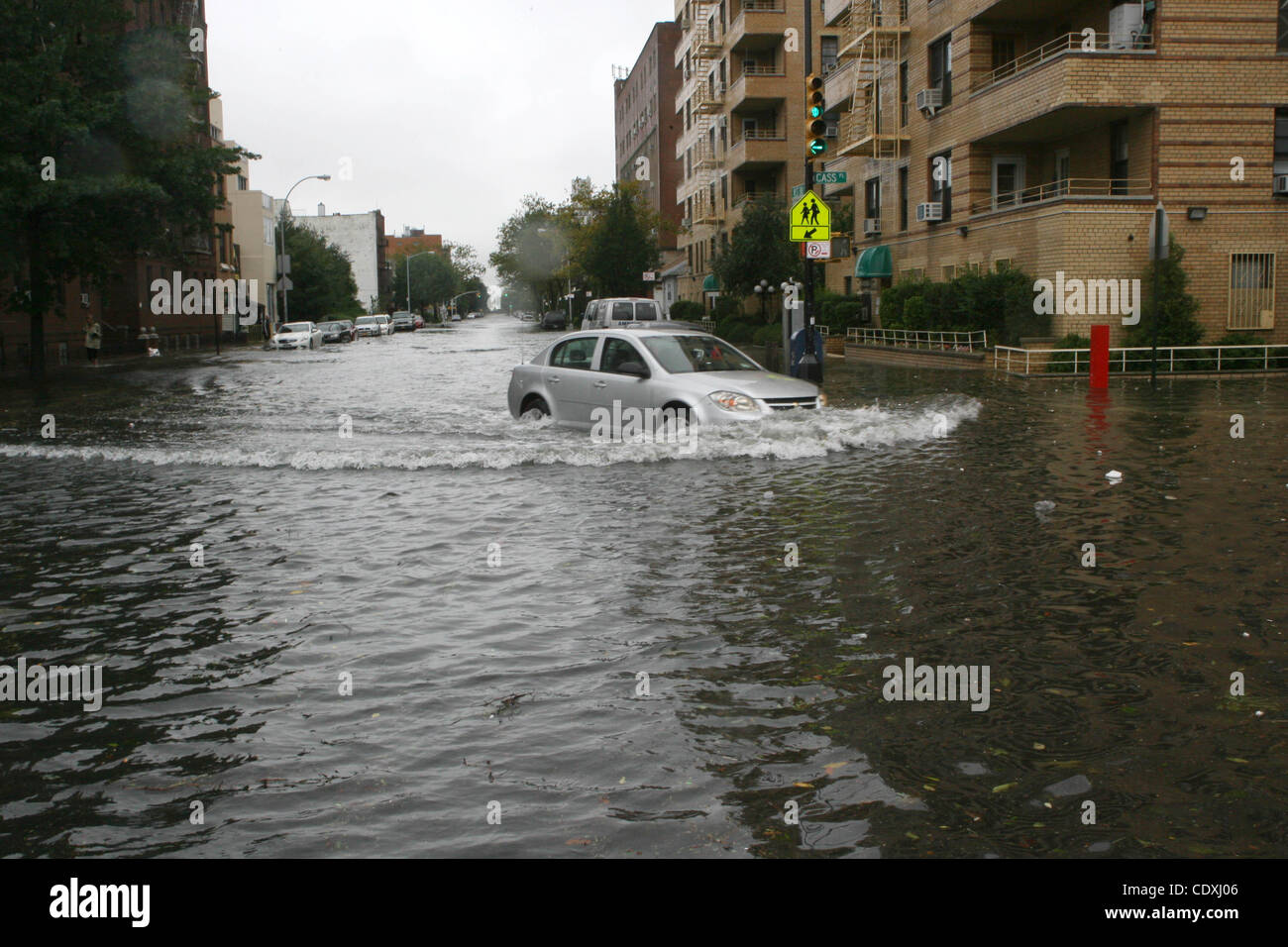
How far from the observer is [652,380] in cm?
1434

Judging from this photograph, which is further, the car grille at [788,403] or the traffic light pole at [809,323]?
the traffic light pole at [809,323]

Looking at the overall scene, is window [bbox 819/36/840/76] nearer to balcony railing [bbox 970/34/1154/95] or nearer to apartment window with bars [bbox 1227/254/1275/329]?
balcony railing [bbox 970/34/1154/95]

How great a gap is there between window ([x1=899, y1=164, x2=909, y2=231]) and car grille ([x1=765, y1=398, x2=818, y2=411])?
2815 centimetres

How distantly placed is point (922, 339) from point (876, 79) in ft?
→ 38.2

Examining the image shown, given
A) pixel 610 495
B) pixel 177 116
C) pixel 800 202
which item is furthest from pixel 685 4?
pixel 610 495

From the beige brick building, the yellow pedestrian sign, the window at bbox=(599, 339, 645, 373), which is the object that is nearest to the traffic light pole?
the yellow pedestrian sign

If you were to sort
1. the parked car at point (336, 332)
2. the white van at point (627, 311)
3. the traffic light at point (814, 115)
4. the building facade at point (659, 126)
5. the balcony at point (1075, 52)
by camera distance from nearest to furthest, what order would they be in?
the traffic light at point (814, 115)
the balcony at point (1075, 52)
the white van at point (627, 311)
the parked car at point (336, 332)
the building facade at point (659, 126)

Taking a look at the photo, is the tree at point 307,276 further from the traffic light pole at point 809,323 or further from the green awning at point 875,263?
the traffic light pole at point 809,323

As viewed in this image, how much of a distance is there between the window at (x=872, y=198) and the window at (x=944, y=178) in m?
5.87

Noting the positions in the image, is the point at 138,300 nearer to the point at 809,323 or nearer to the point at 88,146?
the point at 88,146

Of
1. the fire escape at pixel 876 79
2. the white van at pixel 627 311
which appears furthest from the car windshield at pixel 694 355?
the fire escape at pixel 876 79

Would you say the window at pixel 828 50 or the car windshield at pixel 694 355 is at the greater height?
the window at pixel 828 50

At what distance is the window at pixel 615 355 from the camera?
14.8 metres

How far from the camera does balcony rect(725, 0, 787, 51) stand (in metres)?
59.1
